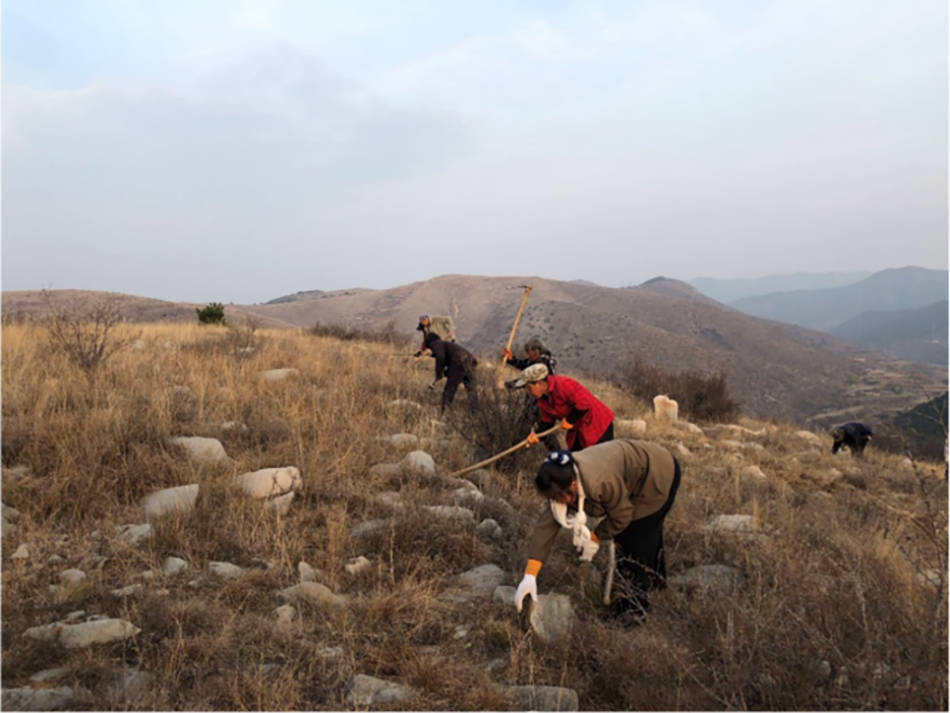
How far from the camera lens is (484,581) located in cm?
323

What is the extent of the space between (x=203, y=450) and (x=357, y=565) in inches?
67.7

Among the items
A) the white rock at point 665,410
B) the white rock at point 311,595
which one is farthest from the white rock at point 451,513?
the white rock at point 665,410

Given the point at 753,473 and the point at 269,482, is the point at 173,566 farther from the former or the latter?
the point at 753,473

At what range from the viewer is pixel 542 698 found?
2.27 m

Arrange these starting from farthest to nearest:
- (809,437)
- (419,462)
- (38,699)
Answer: (809,437), (419,462), (38,699)

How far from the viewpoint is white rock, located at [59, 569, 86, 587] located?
276 cm

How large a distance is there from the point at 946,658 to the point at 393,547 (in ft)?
8.21

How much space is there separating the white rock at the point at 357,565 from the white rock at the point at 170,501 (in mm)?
1053

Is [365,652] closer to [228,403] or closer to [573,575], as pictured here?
[573,575]

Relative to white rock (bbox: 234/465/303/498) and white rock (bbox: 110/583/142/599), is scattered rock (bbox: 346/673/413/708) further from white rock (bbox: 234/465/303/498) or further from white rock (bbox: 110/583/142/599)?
white rock (bbox: 234/465/303/498)

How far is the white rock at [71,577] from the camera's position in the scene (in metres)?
2.76

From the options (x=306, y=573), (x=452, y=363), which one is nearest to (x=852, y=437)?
(x=452, y=363)

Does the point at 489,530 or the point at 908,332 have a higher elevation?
the point at 489,530

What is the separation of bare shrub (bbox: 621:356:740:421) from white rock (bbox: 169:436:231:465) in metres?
10.7
